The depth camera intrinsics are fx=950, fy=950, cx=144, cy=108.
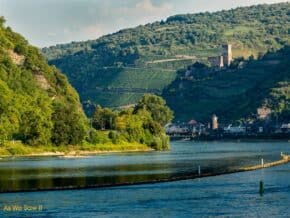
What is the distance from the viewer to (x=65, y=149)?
16262 centimetres

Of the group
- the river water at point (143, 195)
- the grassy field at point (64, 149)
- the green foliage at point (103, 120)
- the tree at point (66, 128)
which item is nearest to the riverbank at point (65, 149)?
the grassy field at point (64, 149)

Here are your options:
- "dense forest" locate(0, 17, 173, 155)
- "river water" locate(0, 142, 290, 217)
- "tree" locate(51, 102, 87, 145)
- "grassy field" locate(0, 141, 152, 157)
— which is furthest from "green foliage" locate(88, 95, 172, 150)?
"river water" locate(0, 142, 290, 217)

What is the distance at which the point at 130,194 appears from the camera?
72375mm

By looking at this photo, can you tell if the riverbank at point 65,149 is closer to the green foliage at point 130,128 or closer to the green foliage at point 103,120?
the green foliage at point 130,128

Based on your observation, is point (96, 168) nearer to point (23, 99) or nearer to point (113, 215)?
point (113, 215)

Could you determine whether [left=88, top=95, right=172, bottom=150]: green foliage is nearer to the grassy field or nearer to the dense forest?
the dense forest

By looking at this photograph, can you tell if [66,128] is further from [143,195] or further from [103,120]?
[143,195]

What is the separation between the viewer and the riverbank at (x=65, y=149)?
150375mm

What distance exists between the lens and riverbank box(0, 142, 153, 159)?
150 meters

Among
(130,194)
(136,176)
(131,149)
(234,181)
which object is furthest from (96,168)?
(131,149)

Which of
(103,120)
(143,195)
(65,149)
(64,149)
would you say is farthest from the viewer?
(103,120)

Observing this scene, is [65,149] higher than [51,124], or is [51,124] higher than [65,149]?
[51,124]

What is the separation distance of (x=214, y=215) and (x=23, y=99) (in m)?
124

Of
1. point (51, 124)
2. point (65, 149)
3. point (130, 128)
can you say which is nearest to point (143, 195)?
point (51, 124)
